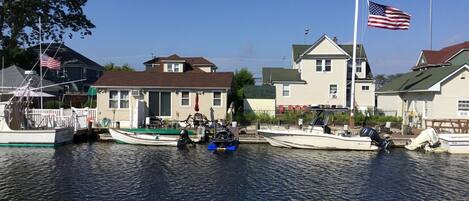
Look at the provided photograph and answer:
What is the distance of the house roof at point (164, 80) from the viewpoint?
37.6m

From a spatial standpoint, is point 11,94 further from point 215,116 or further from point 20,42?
point 20,42

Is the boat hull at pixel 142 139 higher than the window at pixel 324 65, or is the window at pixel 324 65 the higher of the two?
the window at pixel 324 65

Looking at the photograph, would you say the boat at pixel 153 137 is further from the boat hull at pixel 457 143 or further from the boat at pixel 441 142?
the boat hull at pixel 457 143

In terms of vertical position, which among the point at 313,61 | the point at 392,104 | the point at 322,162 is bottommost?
the point at 322,162

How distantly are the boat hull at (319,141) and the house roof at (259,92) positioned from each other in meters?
10.9

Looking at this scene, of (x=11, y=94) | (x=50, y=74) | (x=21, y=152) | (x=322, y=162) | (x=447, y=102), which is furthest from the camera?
(x=50, y=74)

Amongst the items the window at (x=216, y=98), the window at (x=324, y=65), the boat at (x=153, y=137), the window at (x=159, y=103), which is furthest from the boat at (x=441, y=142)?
the window at (x=159, y=103)

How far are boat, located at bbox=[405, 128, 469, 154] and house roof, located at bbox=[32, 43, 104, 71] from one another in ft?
157

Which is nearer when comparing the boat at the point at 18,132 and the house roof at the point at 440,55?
the boat at the point at 18,132

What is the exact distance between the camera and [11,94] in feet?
105

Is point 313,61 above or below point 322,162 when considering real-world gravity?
above

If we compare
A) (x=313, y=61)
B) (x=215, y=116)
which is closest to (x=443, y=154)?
(x=215, y=116)

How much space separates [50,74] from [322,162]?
50733 millimetres

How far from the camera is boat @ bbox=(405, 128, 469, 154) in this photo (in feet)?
95.2
